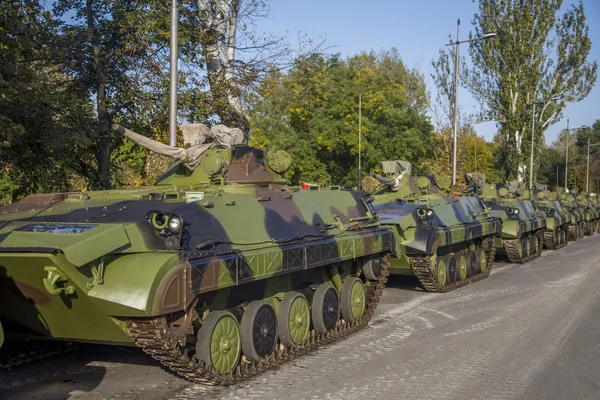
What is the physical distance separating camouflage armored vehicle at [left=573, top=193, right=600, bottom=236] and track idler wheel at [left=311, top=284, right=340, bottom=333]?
1025 inches

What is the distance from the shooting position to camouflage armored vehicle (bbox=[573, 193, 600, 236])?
33406 millimetres

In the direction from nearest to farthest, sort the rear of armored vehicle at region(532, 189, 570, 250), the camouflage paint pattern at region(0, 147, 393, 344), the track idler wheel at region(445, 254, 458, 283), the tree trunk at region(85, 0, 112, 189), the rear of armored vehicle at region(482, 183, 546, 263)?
1. the camouflage paint pattern at region(0, 147, 393, 344)
2. the track idler wheel at region(445, 254, 458, 283)
3. the tree trunk at region(85, 0, 112, 189)
4. the rear of armored vehicle at region(482, 183, 546, 263)
5. the rear of armored vehicle at region(532, 189, 570, 250)

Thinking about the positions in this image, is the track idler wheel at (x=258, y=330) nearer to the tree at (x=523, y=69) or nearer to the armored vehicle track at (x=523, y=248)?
the armored vehicle track at (x=523, y=248)

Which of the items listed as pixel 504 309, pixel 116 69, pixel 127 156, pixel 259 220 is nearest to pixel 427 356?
pixel 259 220

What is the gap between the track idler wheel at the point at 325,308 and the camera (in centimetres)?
931

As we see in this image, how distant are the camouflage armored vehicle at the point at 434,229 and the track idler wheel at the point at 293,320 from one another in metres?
3.15

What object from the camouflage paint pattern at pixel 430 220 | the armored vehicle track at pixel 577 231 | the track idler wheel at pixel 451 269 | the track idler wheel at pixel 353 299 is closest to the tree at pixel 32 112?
the track idler wheel at pixel 353 299

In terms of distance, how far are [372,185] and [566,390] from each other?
949 inches

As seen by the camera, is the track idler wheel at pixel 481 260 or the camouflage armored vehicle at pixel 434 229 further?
the track idler wheel at pixel 481 260

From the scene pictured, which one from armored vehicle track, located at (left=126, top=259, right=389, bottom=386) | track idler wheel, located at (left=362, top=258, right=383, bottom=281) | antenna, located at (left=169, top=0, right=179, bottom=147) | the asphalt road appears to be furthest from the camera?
antenna, located at (left=169, top=0, right=179, bottom=147)

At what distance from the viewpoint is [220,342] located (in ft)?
24.1

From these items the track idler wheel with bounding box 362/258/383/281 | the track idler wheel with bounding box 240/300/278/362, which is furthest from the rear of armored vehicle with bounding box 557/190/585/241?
the track idler wheel with bounding box 240/300/278/362

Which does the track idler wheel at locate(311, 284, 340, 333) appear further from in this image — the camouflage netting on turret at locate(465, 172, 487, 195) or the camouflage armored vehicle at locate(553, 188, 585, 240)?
the camouflage armored vehicle at locate(553, 188, 585, 240)

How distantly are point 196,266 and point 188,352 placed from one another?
50.0 inches
